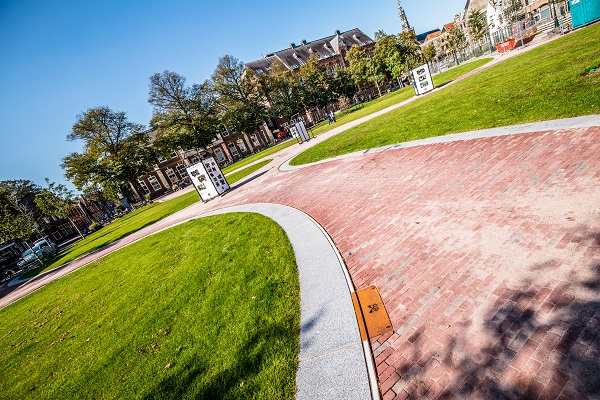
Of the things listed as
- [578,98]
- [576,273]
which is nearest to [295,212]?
[576,273]

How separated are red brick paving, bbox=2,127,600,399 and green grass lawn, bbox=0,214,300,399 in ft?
4.69

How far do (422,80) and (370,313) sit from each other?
2579 centimetres

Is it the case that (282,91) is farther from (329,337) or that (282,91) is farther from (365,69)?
(329,337)

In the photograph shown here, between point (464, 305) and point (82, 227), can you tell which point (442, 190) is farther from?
point (82, 227)

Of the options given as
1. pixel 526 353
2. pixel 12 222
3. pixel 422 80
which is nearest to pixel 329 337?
pixel 526 353

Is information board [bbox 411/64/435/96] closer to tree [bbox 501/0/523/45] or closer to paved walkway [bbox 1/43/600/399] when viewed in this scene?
paved walkway [bbox 1/43/600/399]

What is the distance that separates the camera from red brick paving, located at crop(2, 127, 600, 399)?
2467 millimetres

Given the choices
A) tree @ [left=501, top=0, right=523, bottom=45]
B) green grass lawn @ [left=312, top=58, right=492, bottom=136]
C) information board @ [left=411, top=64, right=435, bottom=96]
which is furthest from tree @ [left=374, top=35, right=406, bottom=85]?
information board @ [left=411, top=64, right=435, bottom=96]

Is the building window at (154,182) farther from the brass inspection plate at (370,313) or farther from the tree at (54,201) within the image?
the brass inspection plate at (370,313)

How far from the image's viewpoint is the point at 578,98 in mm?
7387

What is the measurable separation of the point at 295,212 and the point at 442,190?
456cm

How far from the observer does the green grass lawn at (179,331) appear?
3686mm

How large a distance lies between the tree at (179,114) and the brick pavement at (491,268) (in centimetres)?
4332

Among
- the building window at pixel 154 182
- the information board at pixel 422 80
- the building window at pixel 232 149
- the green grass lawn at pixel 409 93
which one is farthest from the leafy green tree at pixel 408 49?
the building window at pixel 154 182
